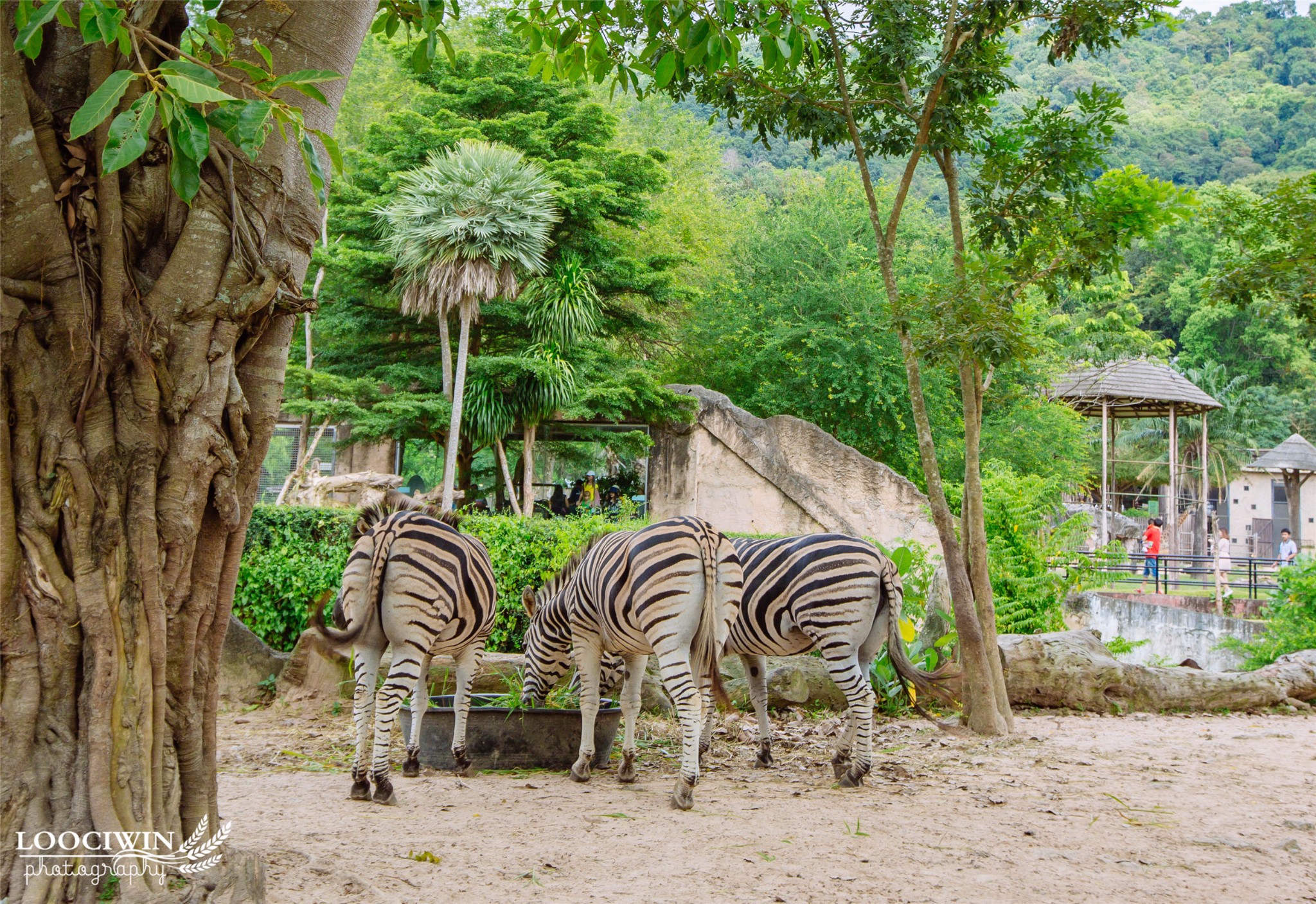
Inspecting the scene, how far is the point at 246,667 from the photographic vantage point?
7766mm

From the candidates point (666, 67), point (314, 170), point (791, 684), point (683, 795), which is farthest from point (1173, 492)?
point (314, 170)

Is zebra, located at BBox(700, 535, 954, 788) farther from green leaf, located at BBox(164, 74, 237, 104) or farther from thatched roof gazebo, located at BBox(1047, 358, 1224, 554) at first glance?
thatched roof gazebo, located at BBox(1047, 358, 1224, 554)

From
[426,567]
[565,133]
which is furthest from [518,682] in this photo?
[565,133]

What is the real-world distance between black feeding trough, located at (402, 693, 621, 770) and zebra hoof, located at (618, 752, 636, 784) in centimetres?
29

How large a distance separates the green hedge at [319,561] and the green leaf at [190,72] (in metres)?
6.15

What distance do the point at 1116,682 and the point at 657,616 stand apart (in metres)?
5.59

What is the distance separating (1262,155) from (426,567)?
69.1 meters

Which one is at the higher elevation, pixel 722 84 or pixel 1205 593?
pixel 722 84

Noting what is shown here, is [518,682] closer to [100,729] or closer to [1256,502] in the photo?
[100,729]

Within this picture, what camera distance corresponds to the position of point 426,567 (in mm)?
5152

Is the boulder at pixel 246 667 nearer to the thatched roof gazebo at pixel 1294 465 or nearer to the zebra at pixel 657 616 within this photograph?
the zebra at pixel 657 616

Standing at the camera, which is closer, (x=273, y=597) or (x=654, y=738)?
(x=654, y=738)

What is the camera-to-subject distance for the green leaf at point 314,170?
2512 mm

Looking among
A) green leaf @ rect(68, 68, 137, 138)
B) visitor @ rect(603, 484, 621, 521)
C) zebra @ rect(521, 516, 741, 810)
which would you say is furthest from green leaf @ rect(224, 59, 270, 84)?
visitor @ rect(603, 484, 621, 521)
